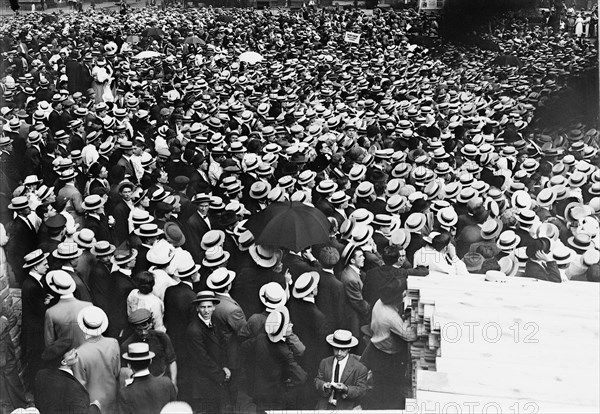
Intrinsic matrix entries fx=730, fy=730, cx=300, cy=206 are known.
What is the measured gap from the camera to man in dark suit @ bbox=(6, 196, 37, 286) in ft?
24.1

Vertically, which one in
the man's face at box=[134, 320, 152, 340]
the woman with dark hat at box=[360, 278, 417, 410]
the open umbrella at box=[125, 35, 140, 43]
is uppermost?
the open umbrella at box=[125, 35, 140, 43]

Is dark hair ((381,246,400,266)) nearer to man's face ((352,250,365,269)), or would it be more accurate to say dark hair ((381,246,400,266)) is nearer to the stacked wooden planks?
man's face ((352,250,365,269))

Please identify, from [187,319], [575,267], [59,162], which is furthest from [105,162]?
[575,267]

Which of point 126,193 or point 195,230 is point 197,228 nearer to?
point 195,230

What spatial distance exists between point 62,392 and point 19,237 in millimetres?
2816

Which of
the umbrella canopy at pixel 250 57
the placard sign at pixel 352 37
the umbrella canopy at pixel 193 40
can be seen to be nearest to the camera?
the umbrella canopy at pixel 193 40

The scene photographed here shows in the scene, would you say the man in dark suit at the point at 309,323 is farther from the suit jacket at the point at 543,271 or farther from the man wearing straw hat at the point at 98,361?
the suit jacket at the point at 543,271

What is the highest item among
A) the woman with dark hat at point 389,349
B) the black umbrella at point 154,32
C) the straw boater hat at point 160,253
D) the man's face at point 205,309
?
the black umbrella at point 154,32

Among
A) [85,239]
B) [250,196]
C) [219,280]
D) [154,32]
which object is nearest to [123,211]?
[85,239]

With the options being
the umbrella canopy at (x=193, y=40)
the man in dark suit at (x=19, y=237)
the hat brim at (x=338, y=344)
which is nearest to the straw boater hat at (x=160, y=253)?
the man in dark suit at (x=19, y=237)

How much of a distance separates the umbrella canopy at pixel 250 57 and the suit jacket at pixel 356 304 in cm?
1018

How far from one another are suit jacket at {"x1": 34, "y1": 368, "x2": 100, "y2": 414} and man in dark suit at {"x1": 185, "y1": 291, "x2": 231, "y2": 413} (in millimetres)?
996

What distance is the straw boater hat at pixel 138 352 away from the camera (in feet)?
17.3

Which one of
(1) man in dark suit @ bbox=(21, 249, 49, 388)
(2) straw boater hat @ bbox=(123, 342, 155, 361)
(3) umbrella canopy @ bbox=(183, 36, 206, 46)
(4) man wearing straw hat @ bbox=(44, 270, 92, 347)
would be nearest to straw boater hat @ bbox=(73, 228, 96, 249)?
(1) man in dark suit @ bbox=(21, 249, 49, 388)
